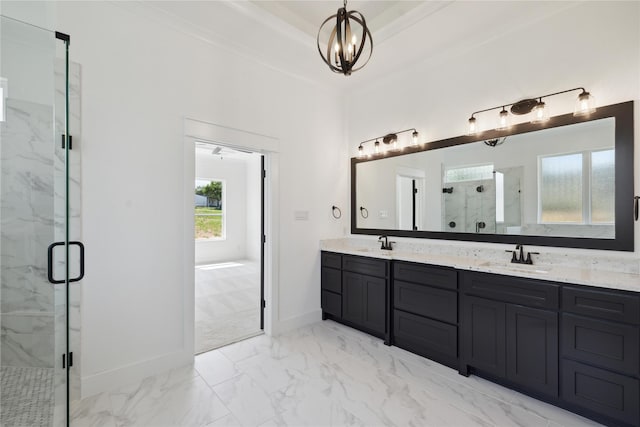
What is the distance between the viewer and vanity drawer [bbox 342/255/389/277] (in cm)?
314

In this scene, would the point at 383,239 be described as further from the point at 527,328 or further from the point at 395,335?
the point at 527,328

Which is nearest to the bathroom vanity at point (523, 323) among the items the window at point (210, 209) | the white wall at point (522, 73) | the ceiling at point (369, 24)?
the white wall at point (522, 73)

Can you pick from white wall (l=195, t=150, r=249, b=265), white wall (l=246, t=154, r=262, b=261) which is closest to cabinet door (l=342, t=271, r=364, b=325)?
white wall (l=246, t=154, r=262, b=261)

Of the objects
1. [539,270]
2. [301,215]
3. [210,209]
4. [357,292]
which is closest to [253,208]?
[210,209]

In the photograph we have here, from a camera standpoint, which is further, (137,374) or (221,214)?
(221,214)

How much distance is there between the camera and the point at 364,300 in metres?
3.31

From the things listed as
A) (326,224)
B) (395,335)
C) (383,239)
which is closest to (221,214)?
(326,224)

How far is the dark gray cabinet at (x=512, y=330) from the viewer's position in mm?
2086

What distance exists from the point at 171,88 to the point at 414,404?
328cm

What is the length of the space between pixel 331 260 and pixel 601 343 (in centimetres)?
249

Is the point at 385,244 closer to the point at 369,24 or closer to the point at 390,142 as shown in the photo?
the point at 390,142

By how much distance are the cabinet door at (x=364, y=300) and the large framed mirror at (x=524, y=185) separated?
73 centimetres

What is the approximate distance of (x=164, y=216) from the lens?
8.61ft

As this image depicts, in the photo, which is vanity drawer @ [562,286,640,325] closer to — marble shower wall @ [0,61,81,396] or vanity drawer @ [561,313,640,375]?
vanity drawer @ [561,313,640,375]
